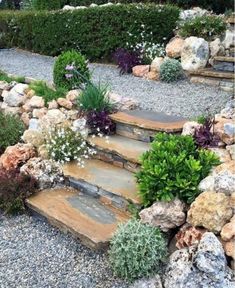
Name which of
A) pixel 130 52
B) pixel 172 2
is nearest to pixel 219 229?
pixel 130 52

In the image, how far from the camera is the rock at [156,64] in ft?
24.2

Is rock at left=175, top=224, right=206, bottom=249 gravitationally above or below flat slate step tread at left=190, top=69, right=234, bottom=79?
below

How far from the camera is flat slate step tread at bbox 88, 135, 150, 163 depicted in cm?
442


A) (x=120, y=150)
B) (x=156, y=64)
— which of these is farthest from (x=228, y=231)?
(x=156, y=64)

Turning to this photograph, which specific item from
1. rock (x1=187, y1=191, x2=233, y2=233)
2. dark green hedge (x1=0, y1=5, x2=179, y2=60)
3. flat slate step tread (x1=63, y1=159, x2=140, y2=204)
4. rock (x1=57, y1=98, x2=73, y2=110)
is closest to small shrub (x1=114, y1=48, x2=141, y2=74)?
dark green hedge (x1=0, y1=5, x2=179, y2=60)

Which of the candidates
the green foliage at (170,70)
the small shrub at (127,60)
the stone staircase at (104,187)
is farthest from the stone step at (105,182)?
the small shrub at (127,60)

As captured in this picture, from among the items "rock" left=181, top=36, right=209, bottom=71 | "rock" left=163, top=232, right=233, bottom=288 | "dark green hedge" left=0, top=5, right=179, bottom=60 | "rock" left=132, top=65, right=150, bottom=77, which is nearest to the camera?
"rock" left=163, top=232, right=233, bottom=288

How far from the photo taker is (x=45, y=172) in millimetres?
4652

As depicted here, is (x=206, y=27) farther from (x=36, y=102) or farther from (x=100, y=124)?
(x=100, y=124)

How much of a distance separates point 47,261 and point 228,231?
4.48 feet

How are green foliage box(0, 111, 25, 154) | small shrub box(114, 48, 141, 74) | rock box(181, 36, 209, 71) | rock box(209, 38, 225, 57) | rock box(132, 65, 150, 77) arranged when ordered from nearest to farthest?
1. green foliage box(0, 111, 25, 154)
2. rock box(181, 36, 209, 71)
3. rock box(209, 38, 225, 57)
4. rock box(132, 65, 150, 77)
5. small shrub box(114, 48, 141, 74)

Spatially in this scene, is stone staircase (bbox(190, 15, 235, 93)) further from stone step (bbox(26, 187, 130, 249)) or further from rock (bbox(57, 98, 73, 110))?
stone step (bbox(26, 187, 130, 249))

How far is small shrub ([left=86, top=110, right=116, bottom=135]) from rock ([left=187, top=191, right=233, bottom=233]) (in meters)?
1.97

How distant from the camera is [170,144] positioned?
12.2ft
